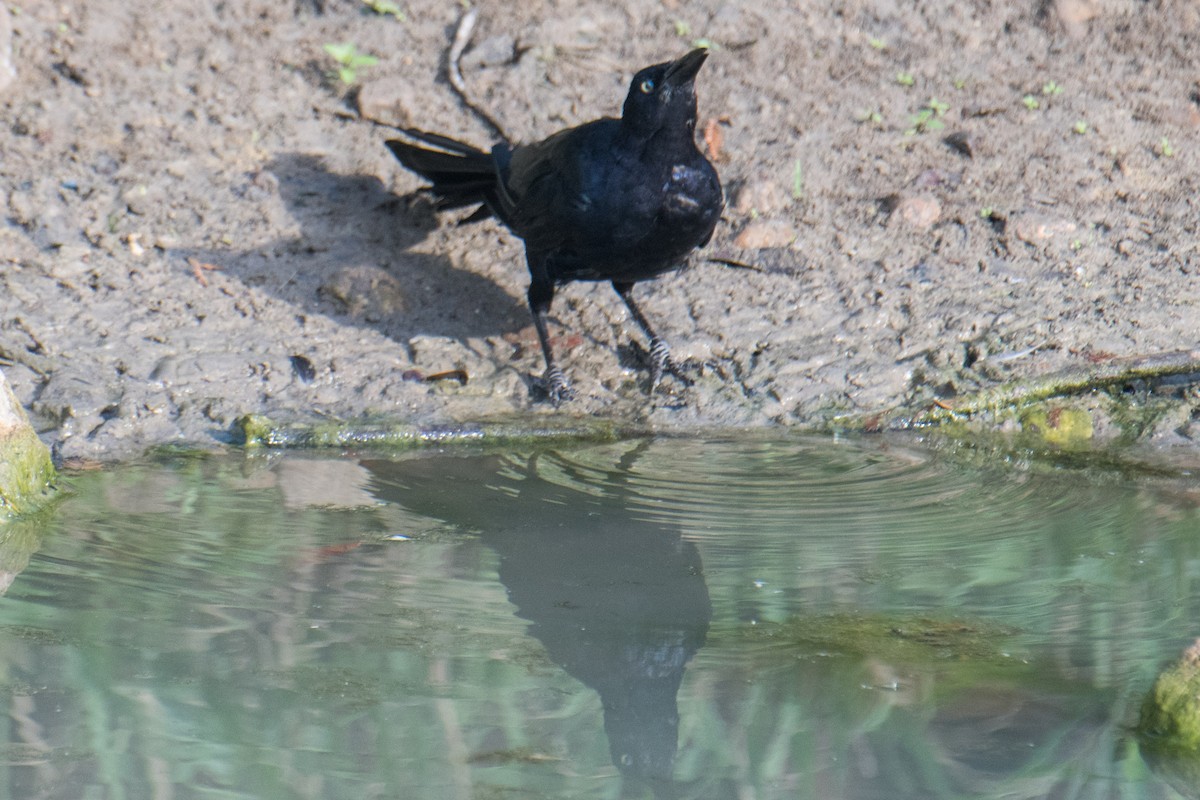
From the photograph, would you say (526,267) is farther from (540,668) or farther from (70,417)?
(540,668)

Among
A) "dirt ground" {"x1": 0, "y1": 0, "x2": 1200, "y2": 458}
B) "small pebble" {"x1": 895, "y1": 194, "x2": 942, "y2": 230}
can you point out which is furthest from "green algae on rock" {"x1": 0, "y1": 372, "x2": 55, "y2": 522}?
"small pebble" {"x1": 895, "y1": 194, "x2": 942, "y2": 230}

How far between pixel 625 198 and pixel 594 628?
2.06 m

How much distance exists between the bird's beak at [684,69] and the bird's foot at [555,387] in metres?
1.11

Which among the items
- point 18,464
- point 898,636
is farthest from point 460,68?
point 898,636

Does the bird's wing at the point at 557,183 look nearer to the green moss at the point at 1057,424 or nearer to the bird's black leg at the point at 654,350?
the bird's black leg at the point at 654,350

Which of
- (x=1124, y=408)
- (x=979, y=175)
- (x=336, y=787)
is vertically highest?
(x=979, y=175)

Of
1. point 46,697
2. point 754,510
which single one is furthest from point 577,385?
point 46,697

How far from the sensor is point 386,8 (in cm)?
609

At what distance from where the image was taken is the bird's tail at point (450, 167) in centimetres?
509

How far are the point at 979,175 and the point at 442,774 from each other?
4111 mm

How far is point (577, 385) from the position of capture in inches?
187

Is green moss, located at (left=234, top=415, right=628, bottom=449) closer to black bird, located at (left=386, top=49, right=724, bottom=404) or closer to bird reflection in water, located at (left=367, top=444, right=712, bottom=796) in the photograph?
bird reflection in water, located at (left=367, top=444, right=712, bottom=796)

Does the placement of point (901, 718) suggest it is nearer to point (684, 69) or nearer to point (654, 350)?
point (654, 350)

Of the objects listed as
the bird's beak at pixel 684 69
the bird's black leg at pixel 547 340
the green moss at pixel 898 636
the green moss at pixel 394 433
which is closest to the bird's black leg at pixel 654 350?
the bird's black leg at pixel 547 340
